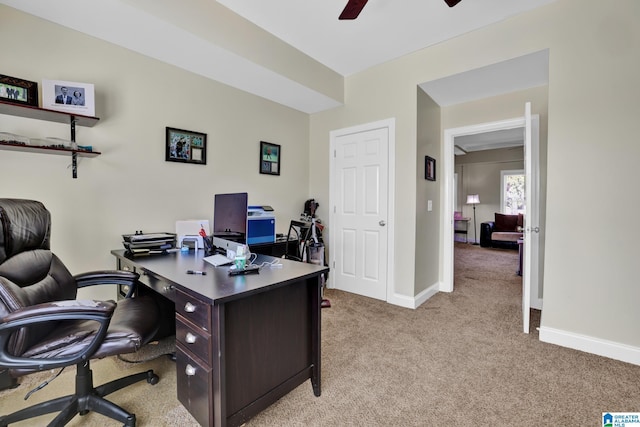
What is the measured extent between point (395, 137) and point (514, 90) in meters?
1.43

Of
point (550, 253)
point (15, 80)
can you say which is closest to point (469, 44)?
point (550, 253)

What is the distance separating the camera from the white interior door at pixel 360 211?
3.44 meters

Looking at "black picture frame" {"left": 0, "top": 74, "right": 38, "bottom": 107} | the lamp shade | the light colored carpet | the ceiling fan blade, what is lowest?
the light colored carpet

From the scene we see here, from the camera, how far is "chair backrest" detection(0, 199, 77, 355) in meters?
1.25

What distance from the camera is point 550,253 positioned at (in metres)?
2.41

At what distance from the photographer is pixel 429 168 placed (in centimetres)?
345

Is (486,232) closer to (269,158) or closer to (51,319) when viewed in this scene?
(269,158)

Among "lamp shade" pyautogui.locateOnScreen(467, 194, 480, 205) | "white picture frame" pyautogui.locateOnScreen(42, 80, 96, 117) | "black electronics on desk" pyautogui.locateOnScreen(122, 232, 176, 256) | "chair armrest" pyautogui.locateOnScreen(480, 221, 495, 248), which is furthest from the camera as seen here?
"lamp shade" pyautogui.locateOnScreen(467, 194, 480, 205)

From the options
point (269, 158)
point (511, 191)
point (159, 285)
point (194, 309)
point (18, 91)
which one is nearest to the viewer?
point (194, 309)

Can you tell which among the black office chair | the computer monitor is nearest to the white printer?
the computer monitor

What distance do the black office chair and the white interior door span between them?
8.00 ft

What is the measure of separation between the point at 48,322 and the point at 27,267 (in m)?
0.31

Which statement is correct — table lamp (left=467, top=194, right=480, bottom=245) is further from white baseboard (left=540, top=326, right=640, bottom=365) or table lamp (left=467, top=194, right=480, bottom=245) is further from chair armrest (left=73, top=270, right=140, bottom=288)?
chair armrest (left=73, top=270, right=140, bottom=288)

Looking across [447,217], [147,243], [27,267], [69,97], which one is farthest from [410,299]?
[69,97]
